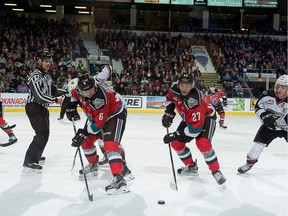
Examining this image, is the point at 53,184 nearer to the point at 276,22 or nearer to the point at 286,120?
the point at 286,120

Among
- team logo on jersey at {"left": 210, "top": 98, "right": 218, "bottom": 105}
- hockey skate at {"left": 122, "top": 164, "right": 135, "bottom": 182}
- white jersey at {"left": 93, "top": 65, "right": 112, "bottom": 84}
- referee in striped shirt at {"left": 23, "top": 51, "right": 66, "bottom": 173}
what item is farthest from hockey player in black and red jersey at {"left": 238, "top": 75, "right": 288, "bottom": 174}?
team logo on jersey at {"left": 210, "top": 98, "right": 218, "bottom": 105}

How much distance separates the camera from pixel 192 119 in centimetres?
335

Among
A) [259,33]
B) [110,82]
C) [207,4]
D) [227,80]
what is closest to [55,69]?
[110,82]

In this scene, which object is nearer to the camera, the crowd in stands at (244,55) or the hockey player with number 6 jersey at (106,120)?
the hockey player with number 6 jersey at (106,120)

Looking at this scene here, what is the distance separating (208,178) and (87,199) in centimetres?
132

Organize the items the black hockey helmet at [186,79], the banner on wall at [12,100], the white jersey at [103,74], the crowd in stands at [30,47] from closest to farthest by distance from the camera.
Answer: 1. the black hockey helmet at [186,79]
2. the white jersey at [103,74]
3. the banner on wall at [12,100]
4. the crowd in stands at [30,47]

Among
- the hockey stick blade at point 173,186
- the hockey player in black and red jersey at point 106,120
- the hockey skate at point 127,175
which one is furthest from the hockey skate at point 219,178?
the hockey player in black and red jersey at point 106,120

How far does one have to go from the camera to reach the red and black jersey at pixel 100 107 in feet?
9.95

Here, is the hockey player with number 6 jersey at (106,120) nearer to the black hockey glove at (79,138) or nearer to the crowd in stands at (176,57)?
the black hockey glove at (79,138)

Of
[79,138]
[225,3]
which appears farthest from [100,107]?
[225,3]

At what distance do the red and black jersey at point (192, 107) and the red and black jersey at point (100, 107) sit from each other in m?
0.54

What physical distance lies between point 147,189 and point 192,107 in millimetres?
841

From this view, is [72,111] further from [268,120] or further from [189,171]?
[268,120]

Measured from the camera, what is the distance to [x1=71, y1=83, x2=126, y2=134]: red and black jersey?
3033 mm
